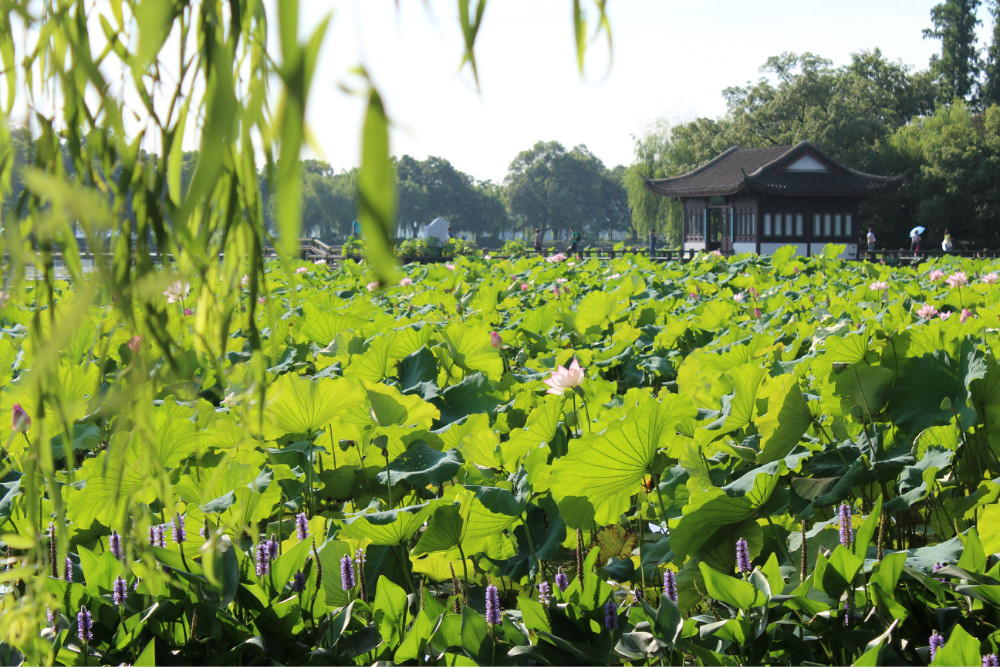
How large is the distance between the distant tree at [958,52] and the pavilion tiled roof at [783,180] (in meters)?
14.5

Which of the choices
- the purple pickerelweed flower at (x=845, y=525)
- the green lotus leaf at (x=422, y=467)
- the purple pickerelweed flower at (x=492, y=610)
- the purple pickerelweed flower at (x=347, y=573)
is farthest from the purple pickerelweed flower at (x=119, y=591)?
the purple pickerelweed flower at (x=845, y=525)

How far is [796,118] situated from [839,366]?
98.0 ft

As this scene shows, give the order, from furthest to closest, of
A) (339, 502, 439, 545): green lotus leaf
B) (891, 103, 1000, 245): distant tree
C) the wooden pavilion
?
(891, 103, 1000, 245): distant tree
the wooden pavilion
(339, 502, 439, 545): green lotus leaf

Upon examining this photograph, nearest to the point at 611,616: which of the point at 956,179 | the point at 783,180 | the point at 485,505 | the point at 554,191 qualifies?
the point at 485,505

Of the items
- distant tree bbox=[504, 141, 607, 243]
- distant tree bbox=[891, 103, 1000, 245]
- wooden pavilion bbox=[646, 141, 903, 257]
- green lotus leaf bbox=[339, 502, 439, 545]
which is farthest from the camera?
distant tree bbox=[504, 141, 607, 243]

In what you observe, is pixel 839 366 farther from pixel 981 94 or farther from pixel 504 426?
pixel 981 94

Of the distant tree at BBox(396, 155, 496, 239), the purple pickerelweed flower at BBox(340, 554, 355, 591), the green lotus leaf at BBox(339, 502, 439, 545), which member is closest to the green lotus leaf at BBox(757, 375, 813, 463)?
the green lotus leaf at BBox(339, 502, 439, 545)

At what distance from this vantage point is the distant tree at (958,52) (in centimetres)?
3453

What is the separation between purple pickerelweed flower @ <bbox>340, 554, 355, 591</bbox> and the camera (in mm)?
1223

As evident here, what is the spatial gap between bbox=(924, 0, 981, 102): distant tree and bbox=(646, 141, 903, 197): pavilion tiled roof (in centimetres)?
1449

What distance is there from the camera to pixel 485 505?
139 centimetres

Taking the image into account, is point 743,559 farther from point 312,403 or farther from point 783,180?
point 783,180

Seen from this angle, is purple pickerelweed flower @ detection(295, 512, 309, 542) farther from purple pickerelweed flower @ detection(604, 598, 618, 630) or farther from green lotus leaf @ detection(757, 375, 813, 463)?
green lotus leaf @ detection(757, 375, 813, 463)

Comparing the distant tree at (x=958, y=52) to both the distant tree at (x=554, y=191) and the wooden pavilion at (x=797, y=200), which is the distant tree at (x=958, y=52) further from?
the distant tree at (x=554, y=191)
